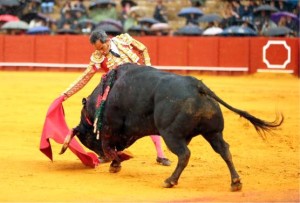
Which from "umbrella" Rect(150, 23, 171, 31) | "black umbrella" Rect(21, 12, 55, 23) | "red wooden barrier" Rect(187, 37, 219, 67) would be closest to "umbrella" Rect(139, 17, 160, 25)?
"umbrella" Rect(150, 23, 171, 31)

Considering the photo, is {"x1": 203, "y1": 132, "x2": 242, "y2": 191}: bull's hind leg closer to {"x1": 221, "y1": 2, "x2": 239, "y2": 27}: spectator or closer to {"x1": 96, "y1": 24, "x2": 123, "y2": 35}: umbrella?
{"x1": 96, "y1": 24, "x2": 123, "y2": 35}: umbrella

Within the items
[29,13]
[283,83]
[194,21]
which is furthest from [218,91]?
[29,13]

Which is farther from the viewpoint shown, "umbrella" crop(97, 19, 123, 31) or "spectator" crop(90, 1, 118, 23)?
"spectator" crop(90, 1, 118, 23)

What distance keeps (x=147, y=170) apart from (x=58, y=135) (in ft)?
3.12

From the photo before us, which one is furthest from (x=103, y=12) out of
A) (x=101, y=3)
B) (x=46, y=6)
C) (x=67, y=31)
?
(x=46, y=6)

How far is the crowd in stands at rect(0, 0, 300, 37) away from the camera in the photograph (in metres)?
19.7

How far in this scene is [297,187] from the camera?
6691 millimetres

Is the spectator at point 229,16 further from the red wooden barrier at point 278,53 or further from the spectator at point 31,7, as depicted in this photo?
the spectator at point 31,7

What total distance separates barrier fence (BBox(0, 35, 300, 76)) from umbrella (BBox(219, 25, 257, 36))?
5.5 inches

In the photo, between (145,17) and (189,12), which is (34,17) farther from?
(189,12)

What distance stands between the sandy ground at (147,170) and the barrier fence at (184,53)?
6079mm

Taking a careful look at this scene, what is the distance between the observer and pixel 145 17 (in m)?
21.6

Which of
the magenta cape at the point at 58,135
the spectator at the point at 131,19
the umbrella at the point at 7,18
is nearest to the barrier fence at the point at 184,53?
the umbrella at the point at 7,18

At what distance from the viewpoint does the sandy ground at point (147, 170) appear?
6.21 meters
